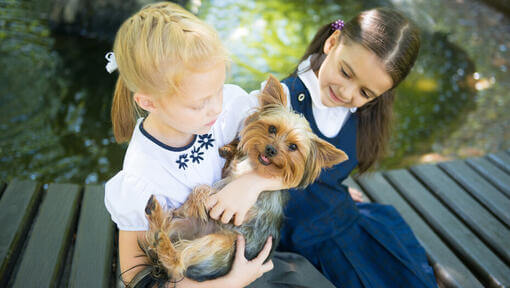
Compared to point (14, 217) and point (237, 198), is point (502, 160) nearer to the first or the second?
point (237, 198)

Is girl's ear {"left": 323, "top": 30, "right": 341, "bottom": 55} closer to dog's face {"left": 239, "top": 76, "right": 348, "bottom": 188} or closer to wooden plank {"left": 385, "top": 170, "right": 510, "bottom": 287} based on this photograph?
dog's face {"left": 239, "top": 76, "right": 348, "bottom": 188}

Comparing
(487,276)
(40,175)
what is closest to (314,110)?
(487,276)

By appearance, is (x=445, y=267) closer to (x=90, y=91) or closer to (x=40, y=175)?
(x=40, y=175)

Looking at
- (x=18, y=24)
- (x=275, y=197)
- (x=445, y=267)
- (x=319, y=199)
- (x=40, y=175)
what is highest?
(x=275, y=197)

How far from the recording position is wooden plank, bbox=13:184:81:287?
2.08 metres

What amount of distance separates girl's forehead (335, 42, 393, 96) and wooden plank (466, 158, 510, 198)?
190 cm

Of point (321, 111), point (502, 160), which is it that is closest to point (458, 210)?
point (502, 160)

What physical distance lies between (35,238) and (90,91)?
272 cm

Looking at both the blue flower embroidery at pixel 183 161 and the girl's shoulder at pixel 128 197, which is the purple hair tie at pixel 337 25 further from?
the girl's shoulder at pixel 128 197

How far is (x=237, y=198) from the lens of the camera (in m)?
1.74

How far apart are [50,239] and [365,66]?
6.76ft

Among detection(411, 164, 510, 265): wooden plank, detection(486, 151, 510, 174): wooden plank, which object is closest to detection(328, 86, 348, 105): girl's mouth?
detection(411, 164, 510, 265): wooden plank

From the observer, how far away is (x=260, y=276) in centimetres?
199

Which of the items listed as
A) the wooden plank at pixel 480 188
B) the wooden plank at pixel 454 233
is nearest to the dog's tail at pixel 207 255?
the wooden plank at pixel 454 233
